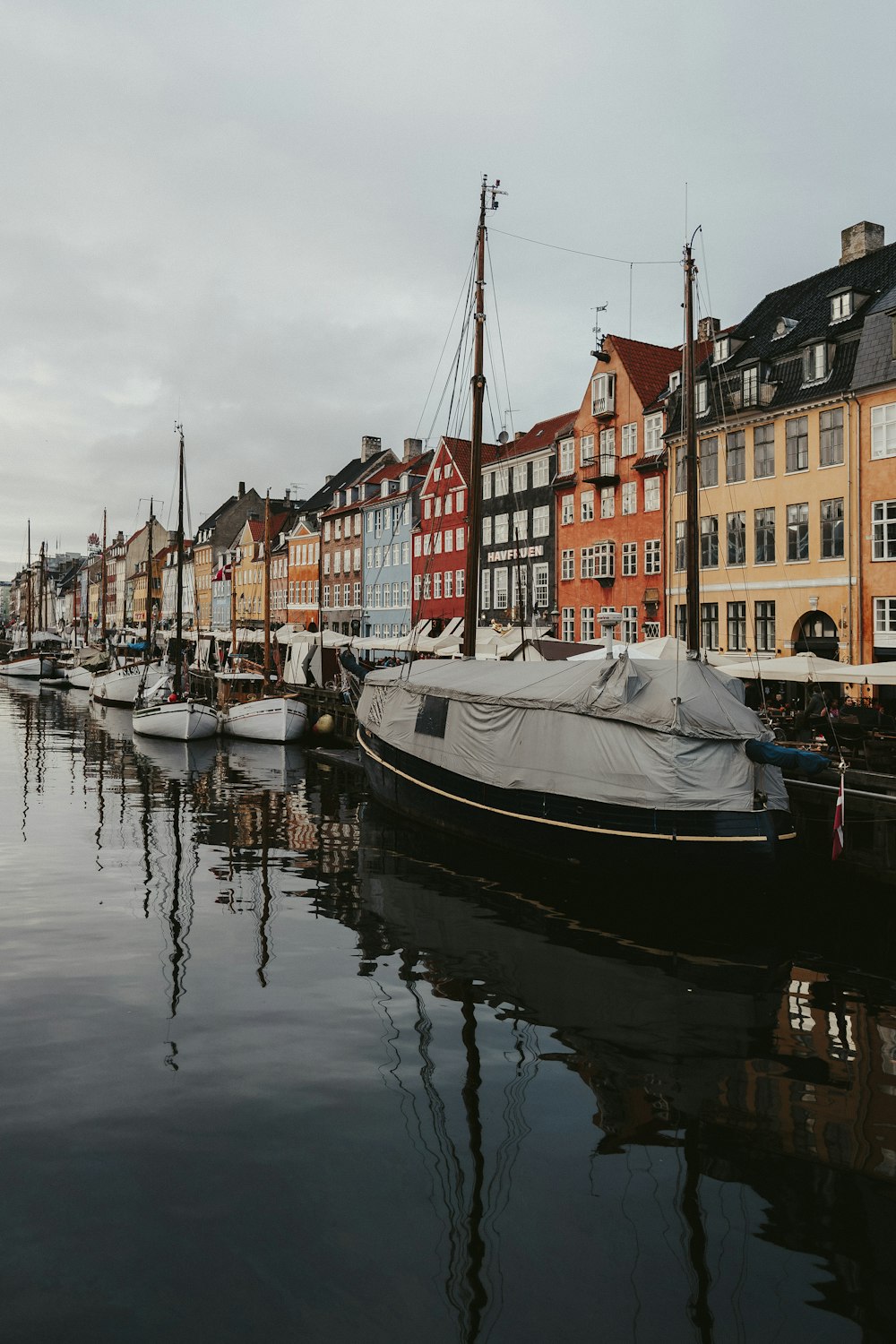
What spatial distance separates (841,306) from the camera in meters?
39.2

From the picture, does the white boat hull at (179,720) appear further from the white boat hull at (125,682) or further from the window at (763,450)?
the window at (763,450)

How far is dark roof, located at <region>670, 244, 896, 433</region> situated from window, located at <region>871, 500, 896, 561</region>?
4965mm

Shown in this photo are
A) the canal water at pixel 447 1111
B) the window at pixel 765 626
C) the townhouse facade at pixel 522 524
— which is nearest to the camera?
the canal water at pixel 447 1111

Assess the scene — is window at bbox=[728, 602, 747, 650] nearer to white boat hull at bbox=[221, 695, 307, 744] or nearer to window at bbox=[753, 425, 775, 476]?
window at bbox=[753, 425, 775, 476]

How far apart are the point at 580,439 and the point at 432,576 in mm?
19006

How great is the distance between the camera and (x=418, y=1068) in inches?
402

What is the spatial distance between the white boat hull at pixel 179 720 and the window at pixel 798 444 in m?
27.9

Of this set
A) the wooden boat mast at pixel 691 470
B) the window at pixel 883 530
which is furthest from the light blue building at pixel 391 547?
the wooden boat mast at pixel 691 470

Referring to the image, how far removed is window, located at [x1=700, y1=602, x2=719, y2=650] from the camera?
144ft

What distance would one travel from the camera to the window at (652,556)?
48531mm

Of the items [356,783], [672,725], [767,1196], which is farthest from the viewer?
[356,783]

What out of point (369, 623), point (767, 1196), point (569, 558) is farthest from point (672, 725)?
point (369, 623)

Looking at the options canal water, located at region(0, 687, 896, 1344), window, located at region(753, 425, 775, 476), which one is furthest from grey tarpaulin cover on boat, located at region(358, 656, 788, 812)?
window, located at region(753, 425, 775, 476)

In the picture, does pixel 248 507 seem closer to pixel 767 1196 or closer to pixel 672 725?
pixel 672 725
